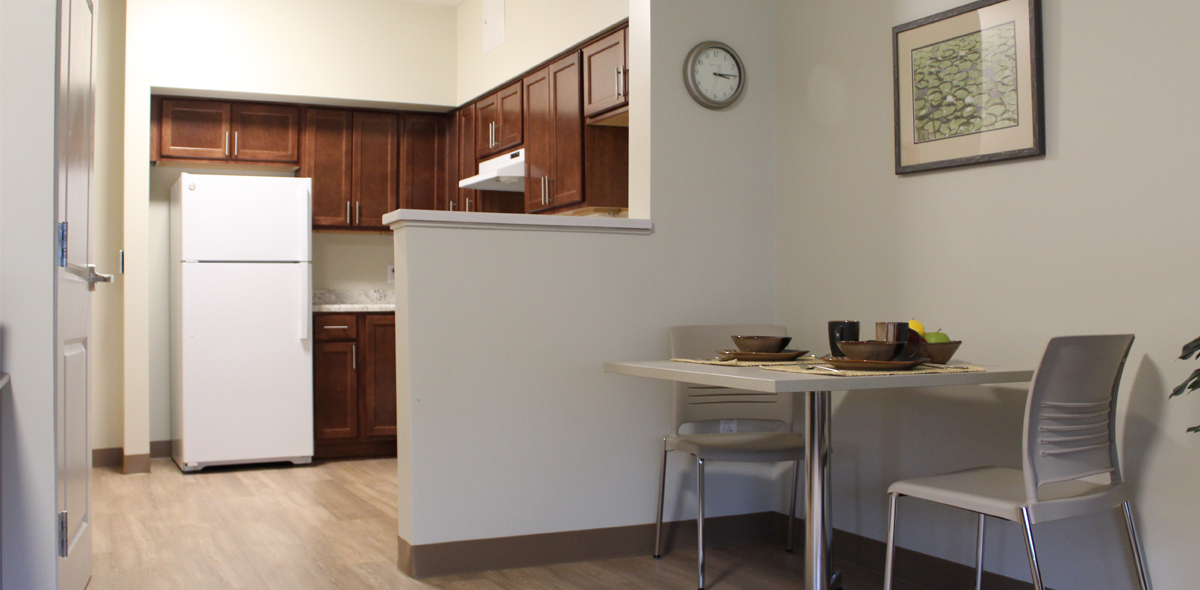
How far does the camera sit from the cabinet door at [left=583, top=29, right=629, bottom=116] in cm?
373

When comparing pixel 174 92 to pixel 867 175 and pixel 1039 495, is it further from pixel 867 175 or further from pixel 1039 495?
pixel 1039 495

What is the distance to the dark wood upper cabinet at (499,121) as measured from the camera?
4684mm

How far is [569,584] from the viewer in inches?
111

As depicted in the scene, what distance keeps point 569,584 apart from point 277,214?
296 cm

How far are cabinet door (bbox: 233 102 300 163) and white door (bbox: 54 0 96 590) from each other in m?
2.34

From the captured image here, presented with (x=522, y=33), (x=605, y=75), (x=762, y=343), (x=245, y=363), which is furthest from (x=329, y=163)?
(x=762, y=343)

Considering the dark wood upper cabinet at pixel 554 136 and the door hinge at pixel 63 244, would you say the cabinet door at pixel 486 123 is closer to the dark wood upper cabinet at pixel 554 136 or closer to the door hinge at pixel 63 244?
the dark wood upper cabinet at pixel 554 136

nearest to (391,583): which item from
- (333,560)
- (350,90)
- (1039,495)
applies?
(333,560)

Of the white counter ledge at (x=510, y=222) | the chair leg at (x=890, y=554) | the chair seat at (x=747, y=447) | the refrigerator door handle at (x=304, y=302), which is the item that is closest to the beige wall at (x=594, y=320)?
the white counter ledge at (x=510, y=222)

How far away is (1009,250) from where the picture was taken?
259 centimetres

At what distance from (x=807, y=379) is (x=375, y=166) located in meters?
3.99

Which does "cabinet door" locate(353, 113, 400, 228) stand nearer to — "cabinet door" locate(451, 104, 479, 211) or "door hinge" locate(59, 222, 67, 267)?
"cabinet door" locate(451, 104, 479, 211)

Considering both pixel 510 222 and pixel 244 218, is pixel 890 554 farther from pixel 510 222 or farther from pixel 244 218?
pixel 244 218

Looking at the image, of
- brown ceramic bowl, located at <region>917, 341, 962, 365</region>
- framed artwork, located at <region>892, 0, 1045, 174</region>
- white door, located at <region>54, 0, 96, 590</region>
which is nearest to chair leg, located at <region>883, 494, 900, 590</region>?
brown ceramic bowl, located at <region>917, 341, 962, 365</region>
